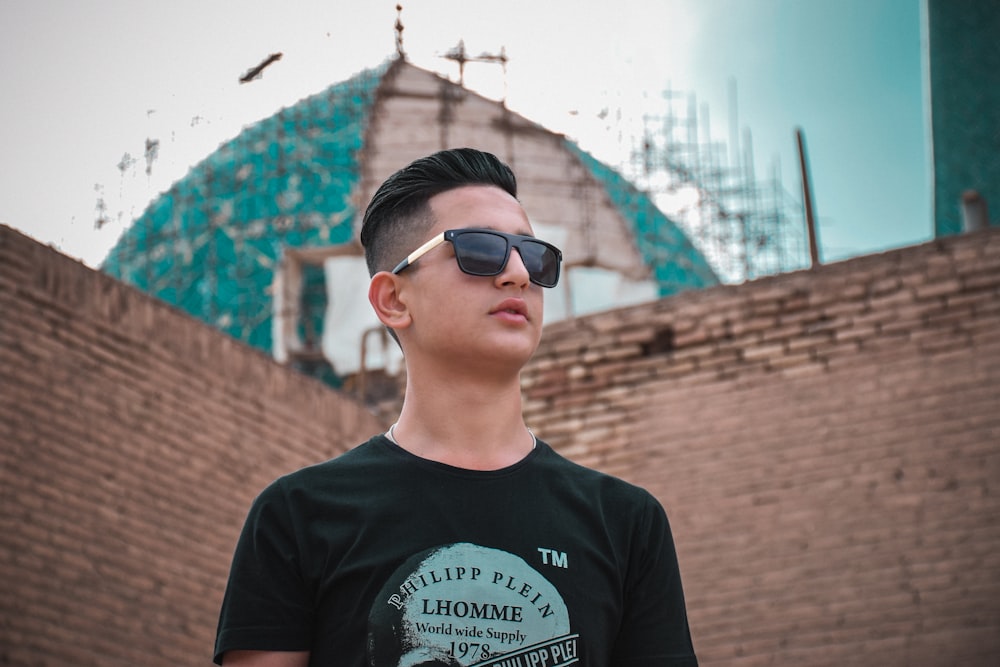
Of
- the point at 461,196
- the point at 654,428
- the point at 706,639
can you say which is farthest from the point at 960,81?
the point at 461,196

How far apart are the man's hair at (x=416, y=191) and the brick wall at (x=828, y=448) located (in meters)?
4.78

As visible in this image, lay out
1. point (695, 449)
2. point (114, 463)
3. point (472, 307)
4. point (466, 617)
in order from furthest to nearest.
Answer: point (695, 449), point (114, 463), point (472, 307), point (466, 617)

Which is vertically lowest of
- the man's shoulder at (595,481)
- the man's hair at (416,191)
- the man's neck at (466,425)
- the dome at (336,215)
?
the man's shoulder at (595,481)

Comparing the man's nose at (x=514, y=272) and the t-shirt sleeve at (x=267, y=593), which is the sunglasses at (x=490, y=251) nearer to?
the man's nose at (x=514, y=272)

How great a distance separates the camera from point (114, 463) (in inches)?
246

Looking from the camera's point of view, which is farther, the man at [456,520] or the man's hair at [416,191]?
the man's hair at [416,191]

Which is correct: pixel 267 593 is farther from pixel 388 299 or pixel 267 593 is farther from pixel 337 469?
pixel 388 299

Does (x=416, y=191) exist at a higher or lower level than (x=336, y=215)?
lower

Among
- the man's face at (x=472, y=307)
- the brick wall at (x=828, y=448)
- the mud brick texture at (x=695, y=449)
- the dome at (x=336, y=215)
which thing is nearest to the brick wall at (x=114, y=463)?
the mud brick texture at (x=695, y=449)

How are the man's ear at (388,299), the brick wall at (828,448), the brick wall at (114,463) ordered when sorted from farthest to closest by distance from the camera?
the brick wall at (828,448), the brick wall at (114,463), the man's ear at (388,299)

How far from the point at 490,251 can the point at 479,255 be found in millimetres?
19

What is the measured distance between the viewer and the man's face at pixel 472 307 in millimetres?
2088

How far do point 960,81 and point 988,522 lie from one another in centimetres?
959

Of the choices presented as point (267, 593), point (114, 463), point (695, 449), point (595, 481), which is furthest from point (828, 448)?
point (267, 593)
